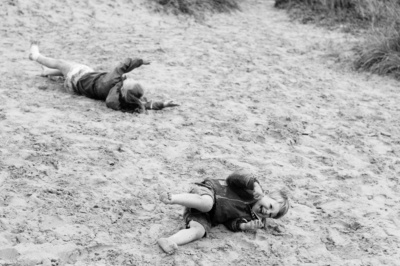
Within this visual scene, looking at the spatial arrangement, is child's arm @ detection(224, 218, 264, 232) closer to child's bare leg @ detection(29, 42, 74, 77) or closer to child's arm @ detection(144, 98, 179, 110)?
child's arm @ detection(144, 98, 179, 110)

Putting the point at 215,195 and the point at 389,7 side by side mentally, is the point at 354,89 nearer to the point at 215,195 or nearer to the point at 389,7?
the point at 389,7

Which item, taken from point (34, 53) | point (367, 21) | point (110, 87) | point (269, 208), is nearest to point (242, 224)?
point (269, 208)

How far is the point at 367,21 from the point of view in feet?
29.2

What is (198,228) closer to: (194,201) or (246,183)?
(194,201)

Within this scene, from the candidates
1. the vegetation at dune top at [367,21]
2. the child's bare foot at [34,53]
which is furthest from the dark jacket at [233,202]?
the vegetation at dune top at [367,21]

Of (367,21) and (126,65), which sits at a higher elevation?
(367,21)

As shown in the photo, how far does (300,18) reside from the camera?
9.37m

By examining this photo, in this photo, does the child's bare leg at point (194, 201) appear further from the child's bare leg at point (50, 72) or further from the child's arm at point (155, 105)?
the child's bare leg at point (50, 72)

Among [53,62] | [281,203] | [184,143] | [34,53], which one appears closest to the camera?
[281,203]

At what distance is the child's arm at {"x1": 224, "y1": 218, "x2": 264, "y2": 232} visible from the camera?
362 centimetres

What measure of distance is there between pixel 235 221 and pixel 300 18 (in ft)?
→ 20.6

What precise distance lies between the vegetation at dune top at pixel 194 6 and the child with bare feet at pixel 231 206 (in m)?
5.18

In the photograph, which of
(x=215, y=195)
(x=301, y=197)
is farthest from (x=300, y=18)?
(x=215, y=195)

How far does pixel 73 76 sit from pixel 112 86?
39 centimetres
